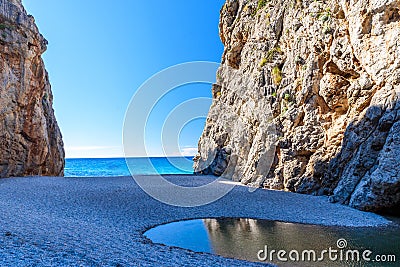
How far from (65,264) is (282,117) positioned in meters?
18.5

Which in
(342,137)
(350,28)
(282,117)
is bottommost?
(342,137)

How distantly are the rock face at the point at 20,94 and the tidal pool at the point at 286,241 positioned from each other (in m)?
18.6

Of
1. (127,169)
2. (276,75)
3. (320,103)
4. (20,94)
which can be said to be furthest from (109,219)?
(127,169)

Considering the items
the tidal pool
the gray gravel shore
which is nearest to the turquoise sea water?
the gray gravel shore

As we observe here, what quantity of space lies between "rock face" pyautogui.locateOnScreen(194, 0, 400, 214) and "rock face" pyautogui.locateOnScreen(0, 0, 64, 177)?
55.9 feet

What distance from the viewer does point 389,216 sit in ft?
39.9

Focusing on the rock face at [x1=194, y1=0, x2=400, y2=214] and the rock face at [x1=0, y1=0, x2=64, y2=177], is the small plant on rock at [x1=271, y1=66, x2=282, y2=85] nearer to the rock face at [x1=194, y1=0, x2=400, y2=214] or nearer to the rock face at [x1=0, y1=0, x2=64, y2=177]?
the rock face at [x1=194, y1=0, x2=400, y2=214]

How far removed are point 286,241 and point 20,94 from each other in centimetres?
2352

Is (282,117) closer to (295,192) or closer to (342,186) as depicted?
(295,192)

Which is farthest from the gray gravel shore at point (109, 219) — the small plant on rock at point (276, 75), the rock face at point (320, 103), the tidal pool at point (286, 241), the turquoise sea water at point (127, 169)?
the turquoise sea water at point (127, 169)

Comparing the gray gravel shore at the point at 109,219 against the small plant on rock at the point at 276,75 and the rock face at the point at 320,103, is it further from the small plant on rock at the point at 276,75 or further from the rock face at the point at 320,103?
the small plant on rock at the point at 276,75

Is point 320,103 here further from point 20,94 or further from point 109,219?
Result: point 20,94

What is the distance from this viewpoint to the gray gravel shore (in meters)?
6.03

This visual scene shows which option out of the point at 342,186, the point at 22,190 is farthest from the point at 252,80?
the point at 22,190
